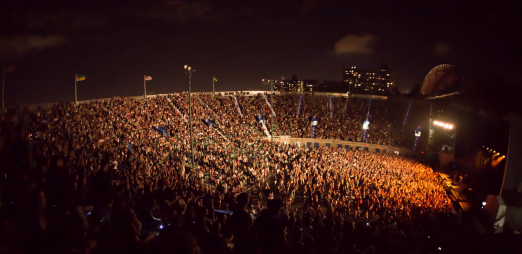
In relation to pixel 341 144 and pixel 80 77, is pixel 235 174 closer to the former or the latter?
pixel 80 77

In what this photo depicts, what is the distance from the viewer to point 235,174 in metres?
14.6

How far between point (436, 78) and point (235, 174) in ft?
103

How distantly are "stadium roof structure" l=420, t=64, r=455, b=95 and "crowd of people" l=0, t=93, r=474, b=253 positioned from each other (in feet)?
22.7

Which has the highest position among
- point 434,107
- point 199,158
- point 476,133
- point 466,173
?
point 434,107

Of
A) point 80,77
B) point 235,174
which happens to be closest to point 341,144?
point 235,174

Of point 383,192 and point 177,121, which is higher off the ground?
point 177,121

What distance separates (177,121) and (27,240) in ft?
71.9

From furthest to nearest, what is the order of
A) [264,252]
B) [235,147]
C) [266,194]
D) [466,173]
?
1. [235,147]
2. [466,173]
3. [266,194]
4. [264,252]

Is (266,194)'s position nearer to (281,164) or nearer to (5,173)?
(281,164)

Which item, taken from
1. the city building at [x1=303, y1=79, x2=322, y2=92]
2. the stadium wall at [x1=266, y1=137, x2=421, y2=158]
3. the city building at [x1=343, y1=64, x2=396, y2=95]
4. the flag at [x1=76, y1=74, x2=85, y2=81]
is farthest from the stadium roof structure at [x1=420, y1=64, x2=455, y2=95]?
the city building at [x1=343, y1=64, x2=396, y2=95]

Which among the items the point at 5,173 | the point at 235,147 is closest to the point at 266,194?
the point at 235,147

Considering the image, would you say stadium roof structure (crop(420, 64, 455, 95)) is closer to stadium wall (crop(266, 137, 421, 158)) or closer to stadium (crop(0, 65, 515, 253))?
stadium (crop(0, 65, 515, 253))

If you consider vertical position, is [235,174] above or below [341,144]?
above

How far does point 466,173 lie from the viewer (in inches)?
751
